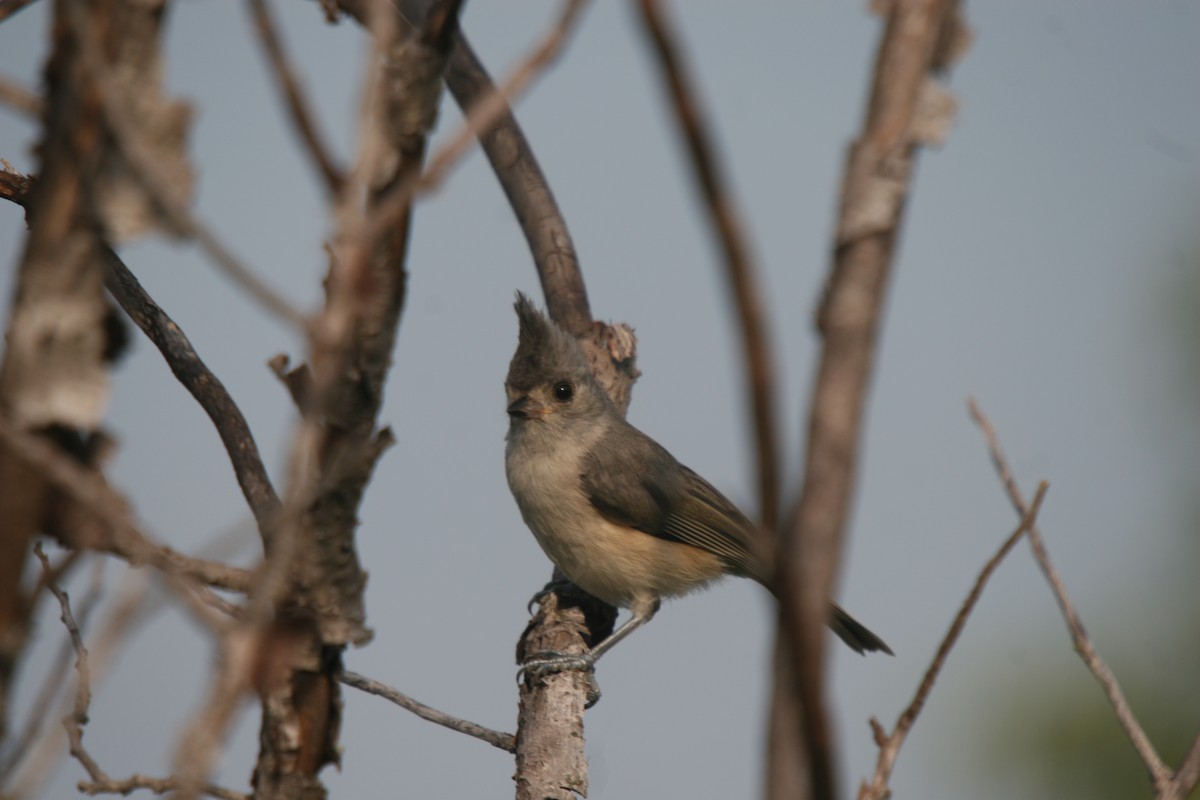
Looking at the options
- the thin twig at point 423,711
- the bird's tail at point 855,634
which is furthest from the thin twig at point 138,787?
the bird's tail at point 855,634

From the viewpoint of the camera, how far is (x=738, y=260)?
2.46 ft

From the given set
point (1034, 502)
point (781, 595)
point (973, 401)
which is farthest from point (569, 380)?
point (781, 595)

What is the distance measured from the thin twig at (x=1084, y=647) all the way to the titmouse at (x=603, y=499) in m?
3.00

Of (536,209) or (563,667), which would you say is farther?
(536,209)

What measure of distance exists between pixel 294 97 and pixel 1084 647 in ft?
5.78

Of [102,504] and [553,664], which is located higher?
[553,664]

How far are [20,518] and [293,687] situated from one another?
1.42 ft

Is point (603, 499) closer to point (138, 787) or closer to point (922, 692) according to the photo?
point (138, 787)

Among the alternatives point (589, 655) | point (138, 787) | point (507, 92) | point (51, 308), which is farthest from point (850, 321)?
point (589, 655)

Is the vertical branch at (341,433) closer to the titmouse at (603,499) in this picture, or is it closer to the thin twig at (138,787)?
the thin twig at (138,787)

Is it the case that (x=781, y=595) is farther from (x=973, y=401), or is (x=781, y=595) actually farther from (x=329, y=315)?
(x=973, y=401)

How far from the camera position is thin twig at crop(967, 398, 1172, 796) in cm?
195

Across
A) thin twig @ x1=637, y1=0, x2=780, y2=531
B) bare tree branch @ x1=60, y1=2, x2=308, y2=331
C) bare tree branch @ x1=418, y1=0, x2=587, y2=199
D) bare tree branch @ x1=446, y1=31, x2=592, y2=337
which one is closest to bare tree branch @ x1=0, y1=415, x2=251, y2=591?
bare tree branch @ x1=60, y1=2, x2=308, y2=331

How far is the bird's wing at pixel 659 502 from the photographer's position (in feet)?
18.1
